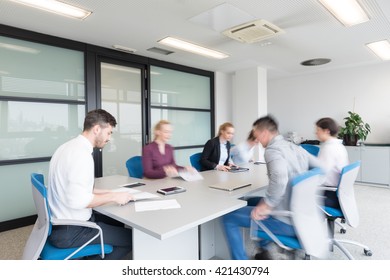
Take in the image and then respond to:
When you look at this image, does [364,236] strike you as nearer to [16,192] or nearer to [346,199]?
[346,199]

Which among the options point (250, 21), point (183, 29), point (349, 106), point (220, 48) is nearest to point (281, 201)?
point (250, 21)

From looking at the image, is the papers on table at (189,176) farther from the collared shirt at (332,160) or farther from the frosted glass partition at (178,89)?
the frosted glass partition at (178,89)

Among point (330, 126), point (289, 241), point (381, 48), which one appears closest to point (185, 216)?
point (289, 241)

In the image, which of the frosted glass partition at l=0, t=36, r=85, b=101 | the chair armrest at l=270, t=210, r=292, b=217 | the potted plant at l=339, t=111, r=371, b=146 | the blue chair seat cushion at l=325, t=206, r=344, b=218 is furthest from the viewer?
the potted plant at l=339, t=111, r=371, b=146

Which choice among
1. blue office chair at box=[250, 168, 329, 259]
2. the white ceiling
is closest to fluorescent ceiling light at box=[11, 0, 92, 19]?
the white ceiling

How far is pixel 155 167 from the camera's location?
314cm

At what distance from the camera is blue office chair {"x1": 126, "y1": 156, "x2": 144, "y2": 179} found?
3.29m

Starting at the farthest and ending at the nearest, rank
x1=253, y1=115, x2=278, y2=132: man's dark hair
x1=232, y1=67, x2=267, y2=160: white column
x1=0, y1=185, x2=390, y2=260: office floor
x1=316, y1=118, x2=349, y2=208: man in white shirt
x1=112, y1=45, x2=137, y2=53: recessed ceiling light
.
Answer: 1. x1=232, y1=67, x2=267, y2=160: white column
2. x1=112, y1=45, x2=137, y2=53: recessed ceiling light
3. x1=0, y1=185, x2=390, y2=260: office floor
4. x1=316, y1=118, x2=349, y2=208: man in white shirt
5. x1=253, y1=115, x2=278, y2=132: man's dark hair

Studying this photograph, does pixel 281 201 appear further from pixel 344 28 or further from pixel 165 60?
pixel 165 60

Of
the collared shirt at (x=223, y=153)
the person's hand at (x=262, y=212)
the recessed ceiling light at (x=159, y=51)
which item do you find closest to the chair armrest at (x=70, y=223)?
the person's hand at (x=262, y=212)

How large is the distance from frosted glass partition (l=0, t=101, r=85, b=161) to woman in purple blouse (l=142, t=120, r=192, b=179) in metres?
1.84

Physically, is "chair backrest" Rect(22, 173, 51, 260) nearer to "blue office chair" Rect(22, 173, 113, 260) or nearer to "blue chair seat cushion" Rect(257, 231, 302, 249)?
"blue office chair" Rect(22, 173, 113, 260)

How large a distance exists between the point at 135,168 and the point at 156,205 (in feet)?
4.94

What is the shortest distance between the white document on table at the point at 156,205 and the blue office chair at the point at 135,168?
1.36 m
